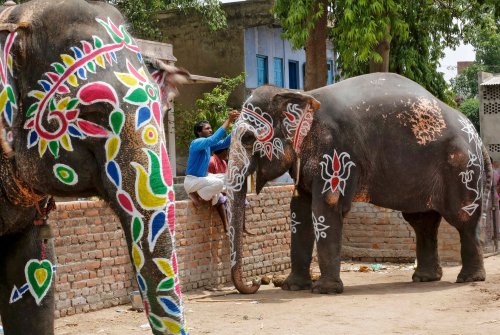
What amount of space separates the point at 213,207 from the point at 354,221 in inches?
136

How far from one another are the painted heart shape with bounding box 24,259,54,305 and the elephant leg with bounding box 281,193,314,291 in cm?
636

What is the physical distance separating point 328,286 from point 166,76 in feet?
21.5

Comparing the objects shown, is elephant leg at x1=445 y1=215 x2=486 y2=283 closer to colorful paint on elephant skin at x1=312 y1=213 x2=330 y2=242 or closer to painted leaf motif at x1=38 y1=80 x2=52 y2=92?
colorful paint on elephant skin at x1=312 y1=213 x2=330 y2=242

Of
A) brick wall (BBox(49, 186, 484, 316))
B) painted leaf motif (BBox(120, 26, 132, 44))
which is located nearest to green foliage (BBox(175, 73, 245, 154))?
brick wall (BBox(49, 186, 484, 316))

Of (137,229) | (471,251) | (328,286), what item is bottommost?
(328,286)

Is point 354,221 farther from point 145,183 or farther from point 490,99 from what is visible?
point 490,99

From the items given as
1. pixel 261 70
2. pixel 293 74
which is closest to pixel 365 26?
pixel 261 70

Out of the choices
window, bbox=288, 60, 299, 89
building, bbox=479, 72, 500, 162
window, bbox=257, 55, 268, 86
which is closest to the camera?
building, bbox=479, 72, 500, 162

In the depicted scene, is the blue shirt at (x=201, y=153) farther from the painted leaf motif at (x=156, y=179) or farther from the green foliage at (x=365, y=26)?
the painted leaf motif at (x=156, y=179)

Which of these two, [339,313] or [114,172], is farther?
[339,313]

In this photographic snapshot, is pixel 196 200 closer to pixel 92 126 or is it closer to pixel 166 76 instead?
pixel 166 76

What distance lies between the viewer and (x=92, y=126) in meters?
3.66

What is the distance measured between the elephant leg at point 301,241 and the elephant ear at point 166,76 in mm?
6953

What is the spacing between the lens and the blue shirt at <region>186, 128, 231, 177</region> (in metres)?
10.4
